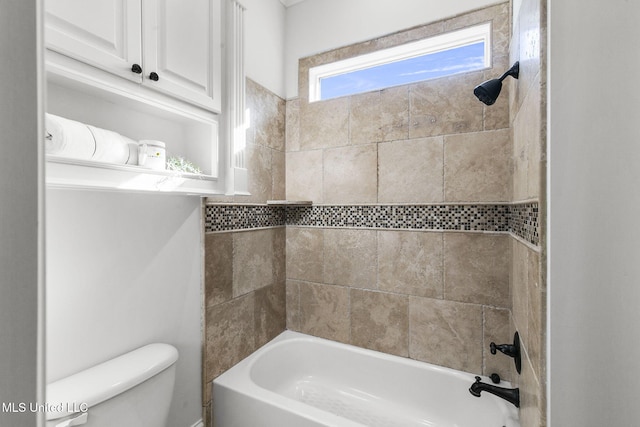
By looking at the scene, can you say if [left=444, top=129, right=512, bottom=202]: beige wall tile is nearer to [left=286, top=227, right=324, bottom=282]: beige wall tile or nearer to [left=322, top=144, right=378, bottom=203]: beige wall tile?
[left=322, top=144, right=378, bottom=203]: beige wall tile

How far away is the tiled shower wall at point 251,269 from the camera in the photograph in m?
1.60

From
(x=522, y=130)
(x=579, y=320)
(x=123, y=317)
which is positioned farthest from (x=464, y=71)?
(x=123, y=317)

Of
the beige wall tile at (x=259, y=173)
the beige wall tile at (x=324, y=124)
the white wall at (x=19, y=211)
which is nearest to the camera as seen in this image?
the white wall at (x=19, y=211)

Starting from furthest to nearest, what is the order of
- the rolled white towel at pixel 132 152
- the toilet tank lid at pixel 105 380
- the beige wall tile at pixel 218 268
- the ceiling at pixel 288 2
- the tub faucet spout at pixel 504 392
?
the ceiling at pixel 288 2, the beige wall tile at pixel 218 268, the tub faucet spout at pixel 504 392, the rolled white towel at pixel 132 152, the toilet tank lid at pixel 105 380

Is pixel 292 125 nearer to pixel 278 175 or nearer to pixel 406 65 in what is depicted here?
pixel 278 175

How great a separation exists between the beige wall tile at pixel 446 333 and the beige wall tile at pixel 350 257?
33 centimetres

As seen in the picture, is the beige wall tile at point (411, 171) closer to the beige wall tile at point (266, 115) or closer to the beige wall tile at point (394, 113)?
the beige wall tile at point (394, 113)

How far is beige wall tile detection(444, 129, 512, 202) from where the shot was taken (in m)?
1.59

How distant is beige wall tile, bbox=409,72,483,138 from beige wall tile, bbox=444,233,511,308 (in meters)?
0.62

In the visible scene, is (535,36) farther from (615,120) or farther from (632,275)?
(632,275)

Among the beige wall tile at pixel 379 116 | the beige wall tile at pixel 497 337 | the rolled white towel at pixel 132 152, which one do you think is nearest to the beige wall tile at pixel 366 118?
the beige wall tile at pixel 379 116

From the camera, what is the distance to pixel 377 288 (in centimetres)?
193

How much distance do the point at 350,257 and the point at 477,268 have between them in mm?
767

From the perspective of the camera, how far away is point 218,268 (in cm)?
163
